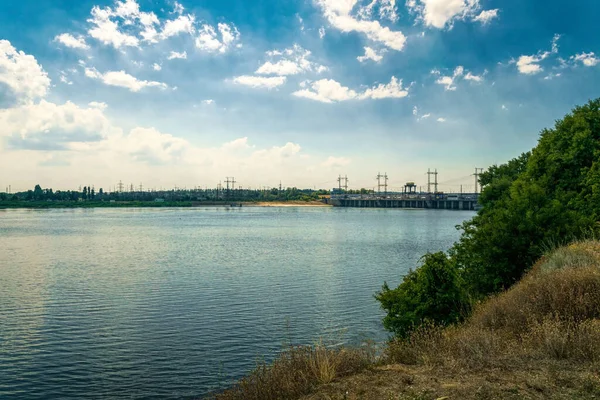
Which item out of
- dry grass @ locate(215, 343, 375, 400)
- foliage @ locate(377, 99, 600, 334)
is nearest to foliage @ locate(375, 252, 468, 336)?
foliage @ locate(377, 99, 600, 334)

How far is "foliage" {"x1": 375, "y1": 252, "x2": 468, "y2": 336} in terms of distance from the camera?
71.5 ft

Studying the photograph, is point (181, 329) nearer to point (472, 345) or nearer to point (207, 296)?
point (207, 296)

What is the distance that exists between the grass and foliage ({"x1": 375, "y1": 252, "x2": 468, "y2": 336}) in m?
5.50

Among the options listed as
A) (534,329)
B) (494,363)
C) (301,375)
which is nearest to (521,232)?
(534,329)

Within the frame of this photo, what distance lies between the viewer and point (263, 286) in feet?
131

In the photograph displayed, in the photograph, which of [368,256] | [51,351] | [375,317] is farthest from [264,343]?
[368,256]

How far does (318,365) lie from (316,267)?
126 ft

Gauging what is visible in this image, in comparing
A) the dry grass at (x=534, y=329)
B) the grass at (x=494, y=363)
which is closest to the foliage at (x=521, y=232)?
the dry grass at (x=534, y=329)

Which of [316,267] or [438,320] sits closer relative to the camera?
[438,320]

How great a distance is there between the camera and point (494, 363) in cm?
1185

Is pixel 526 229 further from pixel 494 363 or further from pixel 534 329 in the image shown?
pixel 494 363

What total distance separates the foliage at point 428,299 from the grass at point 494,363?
5.50 meters

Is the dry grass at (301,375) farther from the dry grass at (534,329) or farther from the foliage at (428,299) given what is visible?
the foliage at (428,299)

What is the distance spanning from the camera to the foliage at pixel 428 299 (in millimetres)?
21781
